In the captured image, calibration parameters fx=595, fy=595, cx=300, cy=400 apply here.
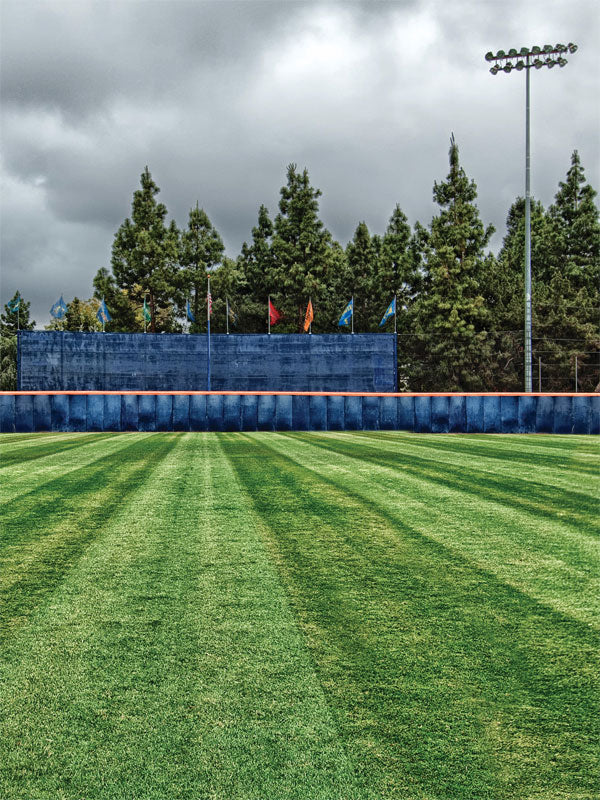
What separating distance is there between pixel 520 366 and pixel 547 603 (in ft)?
170

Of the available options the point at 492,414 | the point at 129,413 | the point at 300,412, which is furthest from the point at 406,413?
the point at 129,413

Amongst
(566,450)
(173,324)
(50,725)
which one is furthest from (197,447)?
(173,324)

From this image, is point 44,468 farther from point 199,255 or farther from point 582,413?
point 199,255

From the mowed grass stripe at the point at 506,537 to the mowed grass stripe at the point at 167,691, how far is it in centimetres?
176

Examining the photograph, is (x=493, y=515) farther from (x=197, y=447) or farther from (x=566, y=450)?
(x=197, y=447)

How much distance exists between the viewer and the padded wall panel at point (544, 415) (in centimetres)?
2052

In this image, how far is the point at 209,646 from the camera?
323 cm

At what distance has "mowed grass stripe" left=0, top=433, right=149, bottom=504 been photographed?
778 centimetres

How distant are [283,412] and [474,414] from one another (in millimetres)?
6814

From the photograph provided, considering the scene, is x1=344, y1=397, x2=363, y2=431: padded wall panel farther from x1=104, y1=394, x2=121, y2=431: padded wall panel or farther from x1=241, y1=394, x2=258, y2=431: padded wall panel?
x1=104, y1=394, x2=121, y2=431: padded wall panel

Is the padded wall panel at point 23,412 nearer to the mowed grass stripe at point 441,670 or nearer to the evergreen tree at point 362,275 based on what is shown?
the mowed grass stripe at point 441,670

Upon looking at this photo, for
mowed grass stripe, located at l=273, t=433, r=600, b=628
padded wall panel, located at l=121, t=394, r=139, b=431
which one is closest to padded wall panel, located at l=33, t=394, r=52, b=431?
padded wall panel, located at l=121, t=394, r=139, b=431

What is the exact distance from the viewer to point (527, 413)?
20.8m

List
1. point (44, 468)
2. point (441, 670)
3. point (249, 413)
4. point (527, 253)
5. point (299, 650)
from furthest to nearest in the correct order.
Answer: point (527, 253) < point (249, 413) < point (44, 468) < point (299, 650) < point (441, 670)
